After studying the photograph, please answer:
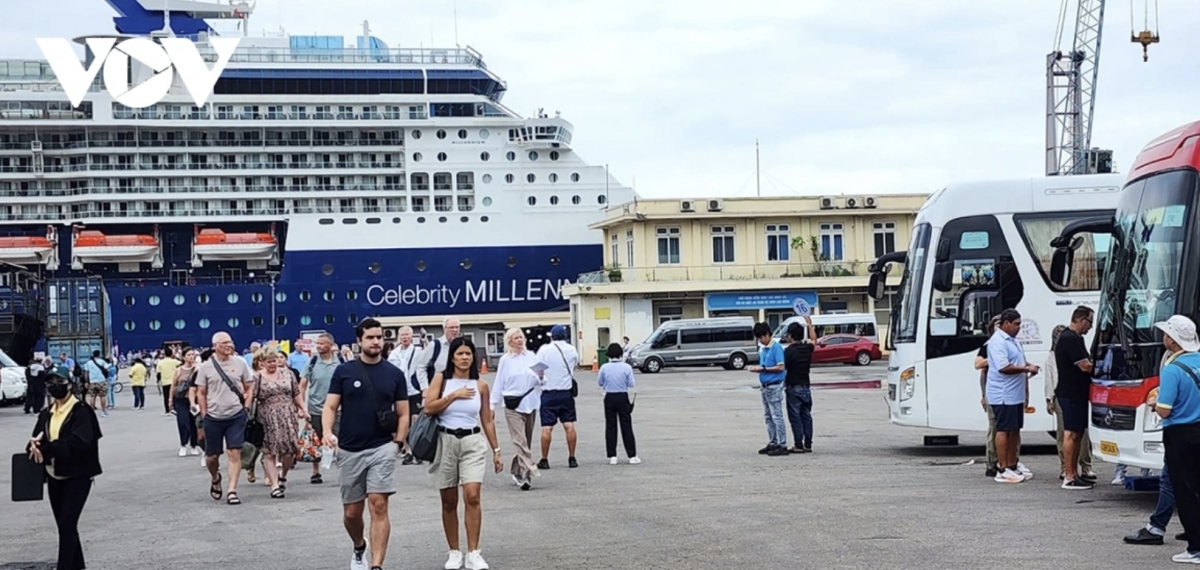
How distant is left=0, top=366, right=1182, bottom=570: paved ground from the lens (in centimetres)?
899

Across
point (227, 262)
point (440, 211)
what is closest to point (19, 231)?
point (227, 262)

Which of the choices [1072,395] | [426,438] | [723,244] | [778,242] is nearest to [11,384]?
[426,438]

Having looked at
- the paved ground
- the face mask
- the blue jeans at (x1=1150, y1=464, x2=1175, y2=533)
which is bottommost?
the paved ground

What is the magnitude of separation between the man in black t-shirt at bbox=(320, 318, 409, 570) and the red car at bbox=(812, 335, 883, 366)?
127 feet

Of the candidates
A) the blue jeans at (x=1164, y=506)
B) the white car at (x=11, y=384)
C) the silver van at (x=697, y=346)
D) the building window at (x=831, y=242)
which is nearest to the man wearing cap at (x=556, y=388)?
the blue jeans at (x=1164, y=506)

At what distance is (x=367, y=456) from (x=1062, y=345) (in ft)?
21.2

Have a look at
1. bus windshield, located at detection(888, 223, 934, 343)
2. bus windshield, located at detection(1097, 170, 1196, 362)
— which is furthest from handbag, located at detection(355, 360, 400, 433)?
bus windshield, located at detection(888, 223, 934, 343)

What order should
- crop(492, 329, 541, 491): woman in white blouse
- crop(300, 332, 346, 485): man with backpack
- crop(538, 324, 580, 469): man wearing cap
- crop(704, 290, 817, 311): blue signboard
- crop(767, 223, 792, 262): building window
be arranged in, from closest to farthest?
crop(492, 329, 541, 491): woman in white blouse < crop(300, 332, 346, 485): man with backpack < crop(538, 324, 580, 469): man wearing cap < crop(704, 290, 817, 311): blue signboard < crop(767, 223, 792, 262): building window

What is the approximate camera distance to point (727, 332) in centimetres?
4741

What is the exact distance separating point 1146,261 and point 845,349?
3621 centimetres

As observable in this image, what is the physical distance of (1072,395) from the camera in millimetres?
12070

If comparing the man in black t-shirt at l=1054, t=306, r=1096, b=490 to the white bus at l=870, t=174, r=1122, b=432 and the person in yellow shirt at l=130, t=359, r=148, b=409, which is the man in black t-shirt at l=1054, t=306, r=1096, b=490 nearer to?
the white bus at l=870, t=174, r=1122, b=432

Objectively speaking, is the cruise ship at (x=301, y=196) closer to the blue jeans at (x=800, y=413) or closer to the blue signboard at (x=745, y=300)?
the blue signboard at (x=745, y=300)

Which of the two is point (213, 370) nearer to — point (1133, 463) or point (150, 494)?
point (150, 494)
